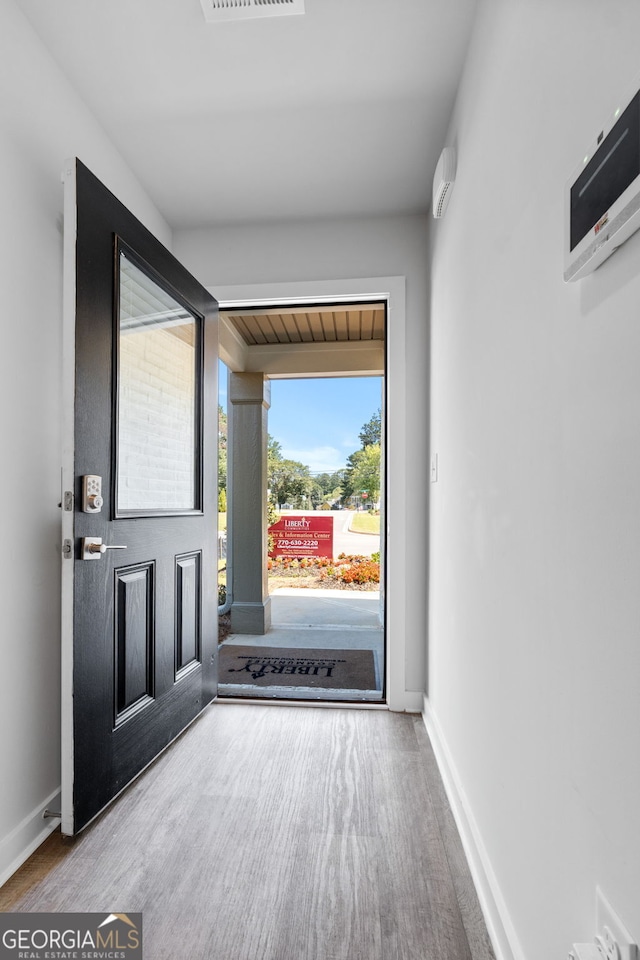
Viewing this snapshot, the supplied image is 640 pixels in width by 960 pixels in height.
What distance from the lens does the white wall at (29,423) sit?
Answer: 4.96ft

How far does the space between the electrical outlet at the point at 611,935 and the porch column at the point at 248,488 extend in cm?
406

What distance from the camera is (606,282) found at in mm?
741

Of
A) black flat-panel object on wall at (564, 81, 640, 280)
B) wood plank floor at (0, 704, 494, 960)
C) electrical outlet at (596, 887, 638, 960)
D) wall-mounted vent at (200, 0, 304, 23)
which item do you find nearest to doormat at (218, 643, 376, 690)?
wood plank floor at (0, 704, 494, 960)

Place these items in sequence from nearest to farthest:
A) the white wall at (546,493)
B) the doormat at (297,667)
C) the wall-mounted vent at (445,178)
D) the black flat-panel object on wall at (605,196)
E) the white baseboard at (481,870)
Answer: the black flat-panel object on wall at (605,196) < the white wall at (546,493) < the white baseboard at (481,870) < the wall-mounted vent at (445,178) < the doormat at (297,667)

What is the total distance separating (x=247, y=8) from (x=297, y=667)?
3.28 m

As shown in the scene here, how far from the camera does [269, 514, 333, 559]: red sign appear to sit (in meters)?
5.48

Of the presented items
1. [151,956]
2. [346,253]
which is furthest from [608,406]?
[346,253]

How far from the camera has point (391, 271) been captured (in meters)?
2.69

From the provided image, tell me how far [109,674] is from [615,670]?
1549mm

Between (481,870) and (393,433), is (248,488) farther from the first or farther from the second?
(481,870)

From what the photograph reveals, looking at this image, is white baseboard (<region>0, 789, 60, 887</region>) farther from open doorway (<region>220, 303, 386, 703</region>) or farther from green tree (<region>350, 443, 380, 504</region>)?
green tree (<region>350, 443, 380, 504</region>)

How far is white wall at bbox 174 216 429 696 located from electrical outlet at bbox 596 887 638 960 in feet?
6.19
